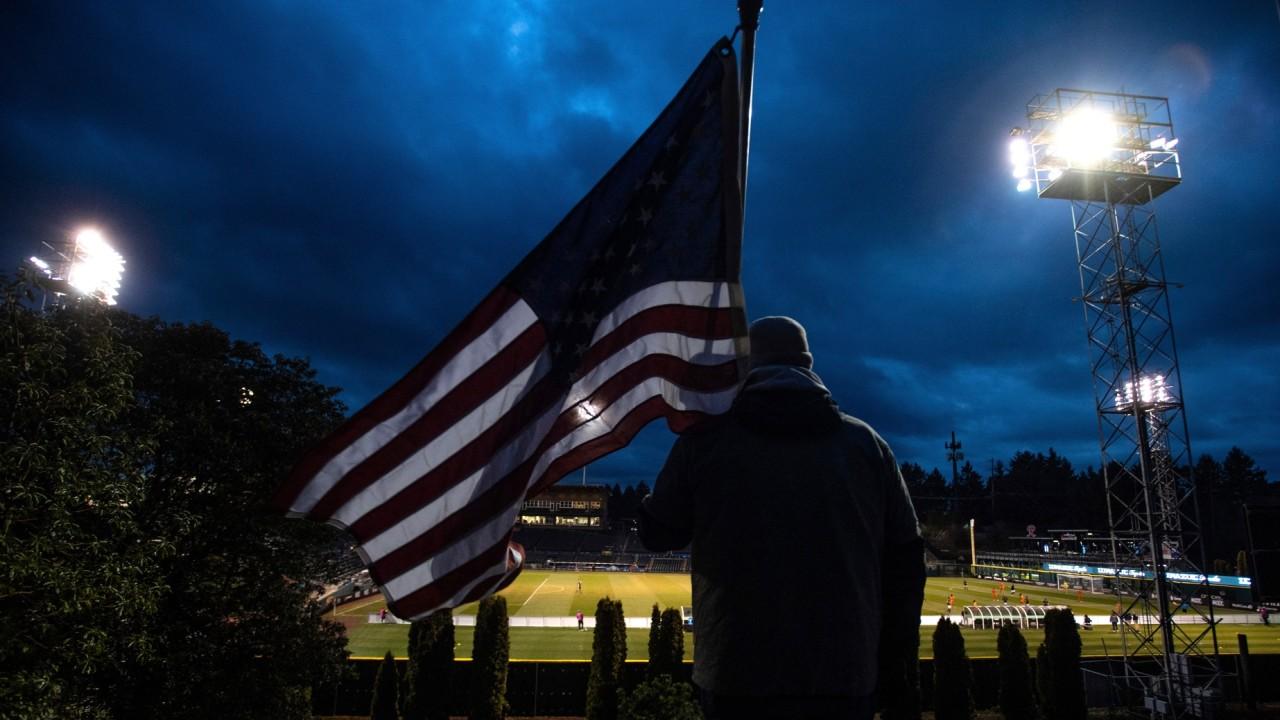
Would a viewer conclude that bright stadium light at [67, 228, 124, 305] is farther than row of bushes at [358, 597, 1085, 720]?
Yes

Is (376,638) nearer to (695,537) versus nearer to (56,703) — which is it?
(56,703)

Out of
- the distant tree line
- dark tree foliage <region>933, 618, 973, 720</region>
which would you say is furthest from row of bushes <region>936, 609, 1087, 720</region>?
the distant tree line

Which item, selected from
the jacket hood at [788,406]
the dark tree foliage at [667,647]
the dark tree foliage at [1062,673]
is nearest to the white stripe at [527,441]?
the jacket hood at [788,406]

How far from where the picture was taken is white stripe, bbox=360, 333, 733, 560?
388cm

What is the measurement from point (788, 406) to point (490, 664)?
24873 millimetres

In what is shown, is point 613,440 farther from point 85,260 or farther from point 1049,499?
point 1049,499

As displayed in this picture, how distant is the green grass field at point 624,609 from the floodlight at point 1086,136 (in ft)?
75.3

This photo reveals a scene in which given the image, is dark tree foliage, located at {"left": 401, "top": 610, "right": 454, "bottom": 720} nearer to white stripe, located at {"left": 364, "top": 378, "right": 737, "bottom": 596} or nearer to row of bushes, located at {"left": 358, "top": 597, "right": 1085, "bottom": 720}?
row of bushes, located at {"left": 358, "top": 597, "right": 1085, "bottom": 720}

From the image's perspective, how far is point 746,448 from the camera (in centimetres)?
220

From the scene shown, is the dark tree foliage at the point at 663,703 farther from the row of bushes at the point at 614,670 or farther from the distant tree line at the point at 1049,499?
the distant tree line at the point at 1049,499

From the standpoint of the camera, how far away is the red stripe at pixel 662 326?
3863mm

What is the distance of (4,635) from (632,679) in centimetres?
2104

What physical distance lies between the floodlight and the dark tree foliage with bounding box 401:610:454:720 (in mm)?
29235

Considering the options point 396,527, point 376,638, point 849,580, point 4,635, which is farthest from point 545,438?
point 376,638
